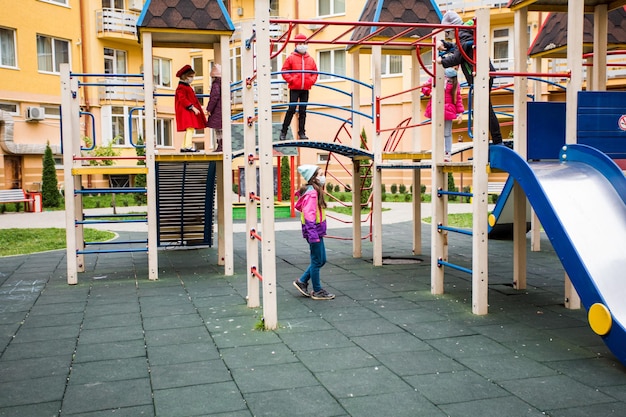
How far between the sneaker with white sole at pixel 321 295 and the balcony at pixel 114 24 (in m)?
25.1

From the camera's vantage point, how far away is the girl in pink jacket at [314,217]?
278 inches

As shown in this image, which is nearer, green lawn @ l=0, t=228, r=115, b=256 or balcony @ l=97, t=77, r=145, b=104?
green lawn @ l=0, t=228, r=115, b=256

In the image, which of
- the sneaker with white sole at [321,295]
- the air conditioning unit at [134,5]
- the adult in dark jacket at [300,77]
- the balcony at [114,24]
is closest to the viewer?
the sneaker with white sole at [321,295]

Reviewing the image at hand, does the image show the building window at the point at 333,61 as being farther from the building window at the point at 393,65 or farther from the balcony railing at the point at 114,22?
the balcony railing at the point at 114,22

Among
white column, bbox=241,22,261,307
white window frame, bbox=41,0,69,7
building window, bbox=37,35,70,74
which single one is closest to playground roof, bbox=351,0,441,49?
white column, bbox=241,22,261,307

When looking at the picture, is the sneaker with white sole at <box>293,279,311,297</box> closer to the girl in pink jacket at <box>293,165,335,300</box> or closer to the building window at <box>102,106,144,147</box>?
the girl in pink jacket at <box>293,165,335,300</box>

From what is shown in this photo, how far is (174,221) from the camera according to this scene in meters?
11.3

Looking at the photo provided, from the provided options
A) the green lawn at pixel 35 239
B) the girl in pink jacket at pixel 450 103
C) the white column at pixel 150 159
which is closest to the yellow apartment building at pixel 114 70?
the green lawn at pixel 35 239

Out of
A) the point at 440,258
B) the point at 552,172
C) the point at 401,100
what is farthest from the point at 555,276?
the point at 401,100

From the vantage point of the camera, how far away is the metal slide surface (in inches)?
191

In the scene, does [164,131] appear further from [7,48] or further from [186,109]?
[186,109]

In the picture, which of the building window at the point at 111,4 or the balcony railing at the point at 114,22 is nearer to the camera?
the balcony railing at the point at 114,22

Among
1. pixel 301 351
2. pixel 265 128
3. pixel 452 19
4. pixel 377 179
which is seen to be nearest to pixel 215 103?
pixel 377 179

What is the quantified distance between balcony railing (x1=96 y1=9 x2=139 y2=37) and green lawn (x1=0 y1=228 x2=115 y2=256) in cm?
1716
